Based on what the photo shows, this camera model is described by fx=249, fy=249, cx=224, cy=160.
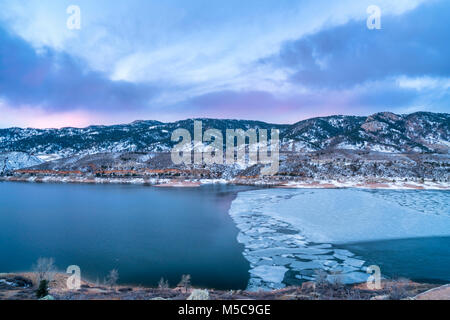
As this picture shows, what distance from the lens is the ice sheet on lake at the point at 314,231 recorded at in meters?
14.8

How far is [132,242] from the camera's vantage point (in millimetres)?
20344

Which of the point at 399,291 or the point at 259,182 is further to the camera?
the point at 259,182

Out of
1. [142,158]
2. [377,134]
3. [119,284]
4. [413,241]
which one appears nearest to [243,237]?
[119,284]

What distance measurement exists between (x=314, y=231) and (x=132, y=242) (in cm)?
1576

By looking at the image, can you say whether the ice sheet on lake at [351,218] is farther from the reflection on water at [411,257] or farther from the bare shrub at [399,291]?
the bare shrub at [399,291]

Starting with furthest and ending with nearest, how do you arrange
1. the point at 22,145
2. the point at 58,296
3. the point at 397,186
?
1. the point at 22,145
2. the point at 397,186
3. the point at 58,296

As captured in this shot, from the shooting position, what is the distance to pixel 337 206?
A: 33.7m

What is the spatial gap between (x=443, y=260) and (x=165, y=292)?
17.6 m

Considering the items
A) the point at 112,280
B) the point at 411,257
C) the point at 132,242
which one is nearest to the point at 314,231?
the point at 411,257

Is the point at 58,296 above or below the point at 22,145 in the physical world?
below

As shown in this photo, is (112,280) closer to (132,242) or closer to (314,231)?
(132,242)

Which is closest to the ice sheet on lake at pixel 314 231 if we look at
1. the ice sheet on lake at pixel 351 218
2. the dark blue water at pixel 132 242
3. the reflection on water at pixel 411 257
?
the ice sheet on lake at pixel 351 218
